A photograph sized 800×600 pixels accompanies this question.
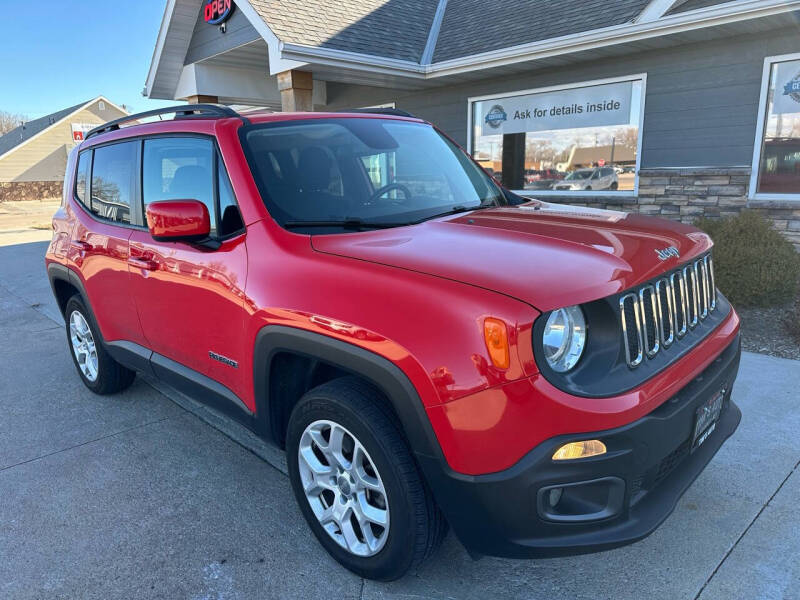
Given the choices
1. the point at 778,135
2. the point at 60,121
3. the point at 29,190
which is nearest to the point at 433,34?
the point at 778,135

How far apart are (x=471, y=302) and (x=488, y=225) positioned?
82 cm

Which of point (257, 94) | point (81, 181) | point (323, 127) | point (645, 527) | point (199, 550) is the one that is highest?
point (257, 94)

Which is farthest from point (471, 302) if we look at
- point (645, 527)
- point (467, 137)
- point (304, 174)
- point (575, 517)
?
point (467, 137)

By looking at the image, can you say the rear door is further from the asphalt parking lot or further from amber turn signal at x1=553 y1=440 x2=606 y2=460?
amber turn signal at x1=553 y1=440 x2=606 y2=460

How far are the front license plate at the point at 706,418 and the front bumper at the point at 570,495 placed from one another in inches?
7.0

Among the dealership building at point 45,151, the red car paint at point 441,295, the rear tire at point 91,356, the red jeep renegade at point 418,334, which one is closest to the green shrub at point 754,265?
the red jeep renegade at point 418,334

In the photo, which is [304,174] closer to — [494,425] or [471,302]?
[471,302]

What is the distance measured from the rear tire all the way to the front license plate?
3669mm

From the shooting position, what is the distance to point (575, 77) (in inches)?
346

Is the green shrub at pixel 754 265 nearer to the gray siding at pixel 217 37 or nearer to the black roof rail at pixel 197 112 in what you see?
the black roof rail at pixel 197 112

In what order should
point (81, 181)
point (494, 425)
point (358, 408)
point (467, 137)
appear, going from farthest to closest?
1. point (467, 137)
2. point (81, 181)
3. point (358, 408)
4. point (494, 425)

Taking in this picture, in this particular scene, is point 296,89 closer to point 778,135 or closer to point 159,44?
point 159,44

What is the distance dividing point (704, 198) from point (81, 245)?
7062 mm

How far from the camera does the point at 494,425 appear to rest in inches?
74.5
